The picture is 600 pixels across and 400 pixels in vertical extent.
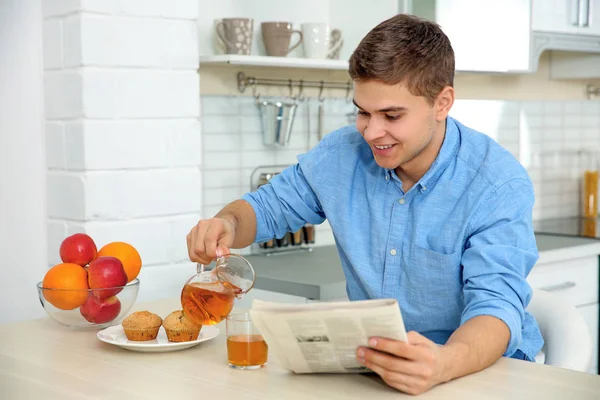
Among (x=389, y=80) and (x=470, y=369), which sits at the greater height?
(x=389, y=80)

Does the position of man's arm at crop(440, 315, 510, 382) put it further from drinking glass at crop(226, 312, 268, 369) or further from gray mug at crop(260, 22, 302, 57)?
gray mug at crop(260, 22, 302, 57)

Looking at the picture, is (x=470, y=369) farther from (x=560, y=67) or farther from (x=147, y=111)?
(x=560, y=67)

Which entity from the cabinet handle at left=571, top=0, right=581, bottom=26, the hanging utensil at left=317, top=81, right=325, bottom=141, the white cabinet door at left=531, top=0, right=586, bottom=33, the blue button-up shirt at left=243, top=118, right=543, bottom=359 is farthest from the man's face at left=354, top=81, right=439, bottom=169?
the cabinet handle at left=571, top=0, right=581, bottom=26

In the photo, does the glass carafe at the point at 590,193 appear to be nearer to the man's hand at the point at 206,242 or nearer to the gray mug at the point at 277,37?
the gray mug at the point at 277,37

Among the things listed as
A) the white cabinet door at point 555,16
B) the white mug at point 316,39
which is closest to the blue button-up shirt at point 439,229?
the white mug at point 316,39

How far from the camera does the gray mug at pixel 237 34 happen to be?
2795mm

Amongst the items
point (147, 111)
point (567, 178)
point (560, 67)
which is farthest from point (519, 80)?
point (147, 111)

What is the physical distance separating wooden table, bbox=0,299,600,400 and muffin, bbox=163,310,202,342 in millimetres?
27

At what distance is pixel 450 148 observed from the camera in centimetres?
188

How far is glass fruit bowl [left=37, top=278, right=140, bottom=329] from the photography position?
1745 millimetres

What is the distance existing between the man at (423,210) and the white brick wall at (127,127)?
1.38 feet

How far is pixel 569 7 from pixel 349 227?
212 centimetres

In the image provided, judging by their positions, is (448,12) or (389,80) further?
(448,12)

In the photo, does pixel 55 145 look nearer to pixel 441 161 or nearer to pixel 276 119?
pixel 276 119
